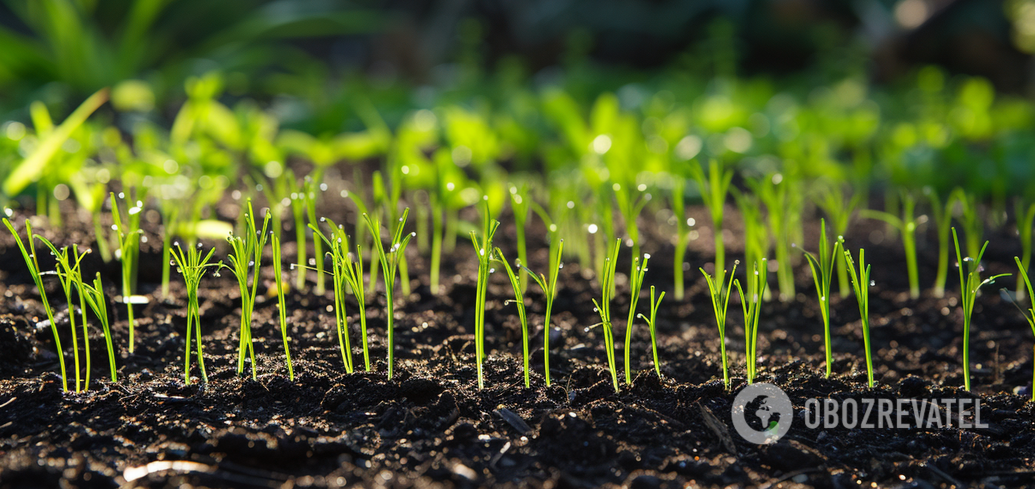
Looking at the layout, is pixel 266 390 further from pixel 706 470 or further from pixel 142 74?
pixel 142 74

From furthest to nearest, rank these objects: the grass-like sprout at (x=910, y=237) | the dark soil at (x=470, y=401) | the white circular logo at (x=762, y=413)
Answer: the grass-like sprout at (x=910, y=237)
the white circular logo at (x=762, y=413)
the dark soil at (x=470, y=401)

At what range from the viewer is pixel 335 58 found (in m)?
7.24

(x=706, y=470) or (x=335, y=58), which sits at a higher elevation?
(x=335, y=58)

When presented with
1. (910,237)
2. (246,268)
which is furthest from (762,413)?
(246,268)

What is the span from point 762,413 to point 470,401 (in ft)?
1.58

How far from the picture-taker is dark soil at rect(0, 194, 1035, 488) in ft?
2.99

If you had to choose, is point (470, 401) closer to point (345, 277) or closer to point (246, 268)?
point (345, 277)

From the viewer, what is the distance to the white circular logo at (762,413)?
1.02 m

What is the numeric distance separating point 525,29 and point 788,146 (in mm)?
3722

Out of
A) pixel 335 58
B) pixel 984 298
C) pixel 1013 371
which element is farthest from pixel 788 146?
pixel 335 58

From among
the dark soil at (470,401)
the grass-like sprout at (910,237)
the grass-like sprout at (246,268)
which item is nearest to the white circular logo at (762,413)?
the dark soil at (470,401)

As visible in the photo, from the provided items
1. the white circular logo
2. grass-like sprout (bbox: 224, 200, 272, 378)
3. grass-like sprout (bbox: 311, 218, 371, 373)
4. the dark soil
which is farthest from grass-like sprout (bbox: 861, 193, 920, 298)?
grass-like sprout (bbox: 224, 200, 272, 378)

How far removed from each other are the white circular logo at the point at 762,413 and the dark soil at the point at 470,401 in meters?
0.02

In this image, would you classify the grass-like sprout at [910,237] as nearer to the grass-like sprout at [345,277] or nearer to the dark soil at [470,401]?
the dark soil at [470,401]
